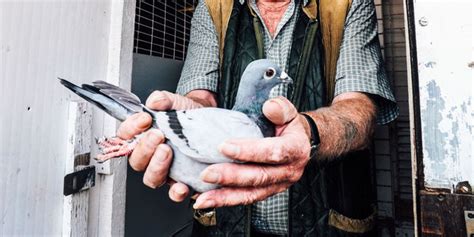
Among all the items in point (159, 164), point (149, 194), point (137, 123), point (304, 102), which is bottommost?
point (149, 194)

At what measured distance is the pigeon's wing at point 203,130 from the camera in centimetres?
85

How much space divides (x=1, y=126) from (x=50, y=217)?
0.40m

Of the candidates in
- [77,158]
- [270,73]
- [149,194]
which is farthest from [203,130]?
[149,194]

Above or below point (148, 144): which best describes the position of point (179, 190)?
below

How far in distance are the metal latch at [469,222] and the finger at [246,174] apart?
39 centimetres

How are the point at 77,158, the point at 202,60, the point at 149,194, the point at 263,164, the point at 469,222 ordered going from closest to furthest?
1. the point at 469,222
2. the point at 263,164
3. the point at 77,158
4. the point at 202,60
5. the point at 149,194

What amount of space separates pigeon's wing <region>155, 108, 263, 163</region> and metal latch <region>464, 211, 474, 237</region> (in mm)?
499

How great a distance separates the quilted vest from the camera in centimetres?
147

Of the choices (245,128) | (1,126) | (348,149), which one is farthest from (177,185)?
(348,149)

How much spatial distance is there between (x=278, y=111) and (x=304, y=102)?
2.32 feet

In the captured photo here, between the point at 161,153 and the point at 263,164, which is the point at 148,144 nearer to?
the point at 161,153

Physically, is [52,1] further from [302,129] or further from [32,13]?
[302,129]

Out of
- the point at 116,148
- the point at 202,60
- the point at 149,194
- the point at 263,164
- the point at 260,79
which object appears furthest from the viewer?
the point at 149,194

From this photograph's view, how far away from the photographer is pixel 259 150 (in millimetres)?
802
